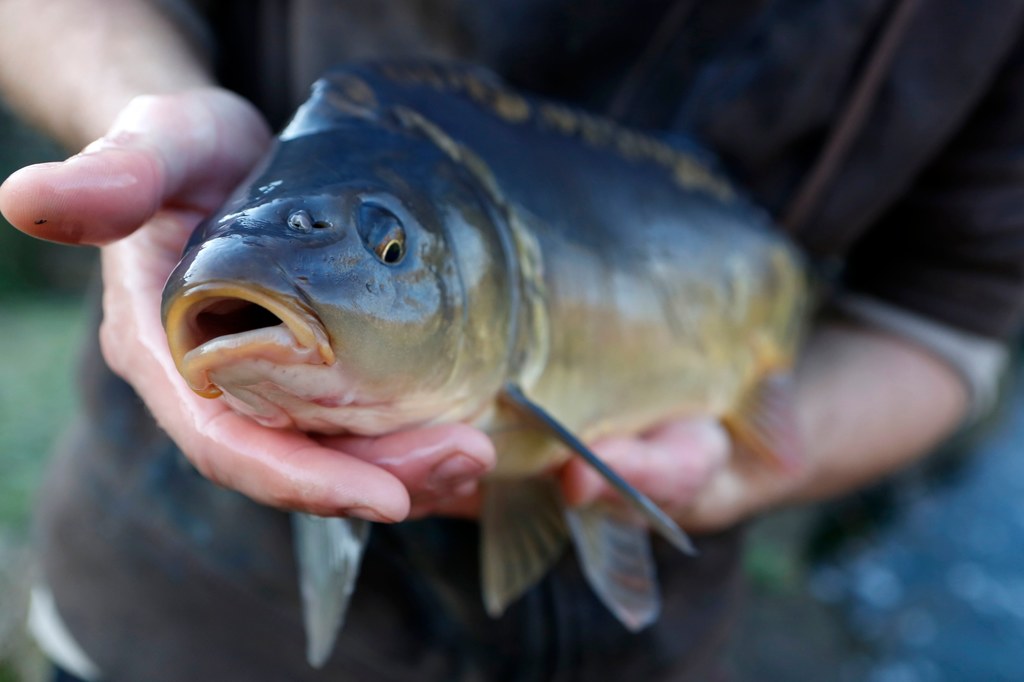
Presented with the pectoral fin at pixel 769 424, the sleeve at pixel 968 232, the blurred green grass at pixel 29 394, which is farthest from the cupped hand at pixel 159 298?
the blurred green grass at pixel 29 394

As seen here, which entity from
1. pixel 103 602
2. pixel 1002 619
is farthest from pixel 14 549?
pixel 1002 619

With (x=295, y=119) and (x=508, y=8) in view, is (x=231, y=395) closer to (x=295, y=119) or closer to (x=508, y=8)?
(x=295, y=119)

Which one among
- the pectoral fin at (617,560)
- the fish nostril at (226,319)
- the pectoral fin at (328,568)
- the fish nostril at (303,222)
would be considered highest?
the fish nostril at (303,222)

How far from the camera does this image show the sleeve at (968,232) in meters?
1.54

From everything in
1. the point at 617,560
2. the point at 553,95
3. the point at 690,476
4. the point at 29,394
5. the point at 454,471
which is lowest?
the point at 29,394

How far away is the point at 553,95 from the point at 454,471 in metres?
0.73

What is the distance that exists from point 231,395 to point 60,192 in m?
0.21

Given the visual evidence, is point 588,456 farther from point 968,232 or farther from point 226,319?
point 968,232

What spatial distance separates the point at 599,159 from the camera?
1.31 metres

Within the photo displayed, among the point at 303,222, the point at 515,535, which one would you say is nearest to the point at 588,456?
the point at 515,535

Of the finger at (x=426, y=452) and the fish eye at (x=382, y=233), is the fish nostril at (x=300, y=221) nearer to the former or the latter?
the fish eye at (x=382, y=233)

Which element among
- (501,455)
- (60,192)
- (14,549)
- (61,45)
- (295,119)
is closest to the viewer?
(60,192)

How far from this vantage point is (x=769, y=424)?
1549 mm

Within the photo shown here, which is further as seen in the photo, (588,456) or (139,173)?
(588,456)
